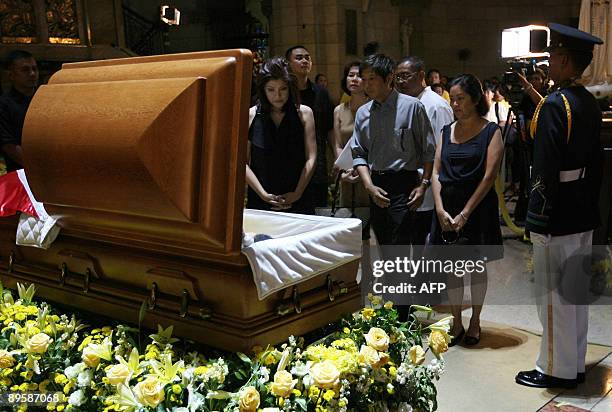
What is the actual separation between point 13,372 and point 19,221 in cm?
67

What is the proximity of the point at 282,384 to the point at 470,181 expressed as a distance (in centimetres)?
224

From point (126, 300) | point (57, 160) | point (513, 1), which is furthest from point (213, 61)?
point (513, 1)

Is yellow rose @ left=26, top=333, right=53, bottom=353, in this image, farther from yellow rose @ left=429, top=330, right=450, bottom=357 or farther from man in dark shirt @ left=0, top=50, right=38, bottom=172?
man in dark shirt @ left=0, top=50, right=38, bottom=172

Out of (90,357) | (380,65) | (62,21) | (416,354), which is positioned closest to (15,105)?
(380,65)

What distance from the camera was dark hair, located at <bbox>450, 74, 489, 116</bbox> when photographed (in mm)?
3457

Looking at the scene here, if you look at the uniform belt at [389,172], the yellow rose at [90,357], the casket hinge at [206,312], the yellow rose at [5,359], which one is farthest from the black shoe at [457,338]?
the yellow rose at [5,359]

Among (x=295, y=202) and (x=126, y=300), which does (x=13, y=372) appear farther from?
(x=295, y=202)

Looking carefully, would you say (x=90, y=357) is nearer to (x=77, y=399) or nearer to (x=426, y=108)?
(x=77, y=399)

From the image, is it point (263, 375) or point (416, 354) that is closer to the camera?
point (263, 375)

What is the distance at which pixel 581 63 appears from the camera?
2832 millimetres

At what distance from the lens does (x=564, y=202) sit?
9.34ft

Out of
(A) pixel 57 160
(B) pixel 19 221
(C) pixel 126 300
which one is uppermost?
(A) pixel 57 160

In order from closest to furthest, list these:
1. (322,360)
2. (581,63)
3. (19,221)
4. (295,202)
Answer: (322,360)
(19,221)
(581,63)
(295,202)

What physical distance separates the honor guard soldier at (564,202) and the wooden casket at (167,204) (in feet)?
3.98
